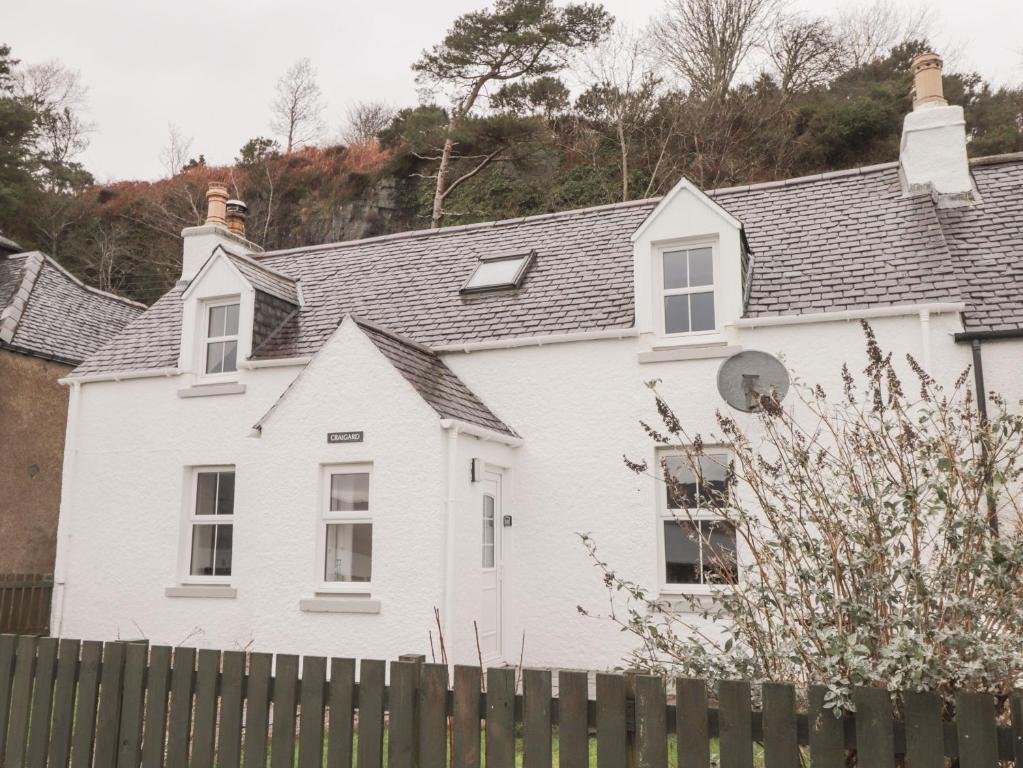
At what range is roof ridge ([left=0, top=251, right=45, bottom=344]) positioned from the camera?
16.2m

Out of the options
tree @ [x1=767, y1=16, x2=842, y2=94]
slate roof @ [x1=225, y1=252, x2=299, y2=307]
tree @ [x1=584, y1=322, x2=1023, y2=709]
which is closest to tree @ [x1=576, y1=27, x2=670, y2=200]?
tree @ [x1=767, y1=16, x2=842, y2=94]

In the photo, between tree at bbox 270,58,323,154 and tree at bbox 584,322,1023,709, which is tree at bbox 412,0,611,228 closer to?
tree at bbox 270,58,323,154

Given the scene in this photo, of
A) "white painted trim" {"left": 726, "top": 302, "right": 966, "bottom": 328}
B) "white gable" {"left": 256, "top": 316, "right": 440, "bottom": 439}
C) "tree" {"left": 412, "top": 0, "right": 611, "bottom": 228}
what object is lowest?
"white gable" {"left": 256, "top": 316, "right": 440, "bottom": 439}

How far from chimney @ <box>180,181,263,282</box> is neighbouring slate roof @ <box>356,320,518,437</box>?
6.59 meters

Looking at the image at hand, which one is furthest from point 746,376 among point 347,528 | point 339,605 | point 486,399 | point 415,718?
point 415,718

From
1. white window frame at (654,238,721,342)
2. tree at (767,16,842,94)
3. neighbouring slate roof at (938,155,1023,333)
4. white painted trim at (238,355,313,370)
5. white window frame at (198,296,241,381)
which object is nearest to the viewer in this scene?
neighbouring slate roof at (938,155,1023,333)

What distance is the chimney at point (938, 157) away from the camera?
12117 millimetres

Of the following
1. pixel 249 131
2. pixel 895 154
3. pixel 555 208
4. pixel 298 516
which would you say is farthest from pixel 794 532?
pixel 249 131

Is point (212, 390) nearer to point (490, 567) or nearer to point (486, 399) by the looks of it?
point (486, 399)

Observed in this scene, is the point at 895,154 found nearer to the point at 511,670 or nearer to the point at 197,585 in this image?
the point at 197,585

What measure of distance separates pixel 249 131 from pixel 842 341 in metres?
39.3

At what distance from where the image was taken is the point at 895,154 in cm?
2777

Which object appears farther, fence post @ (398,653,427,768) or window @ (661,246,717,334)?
window @ (661,246,717,334)

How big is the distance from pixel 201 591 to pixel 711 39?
2796 cm
